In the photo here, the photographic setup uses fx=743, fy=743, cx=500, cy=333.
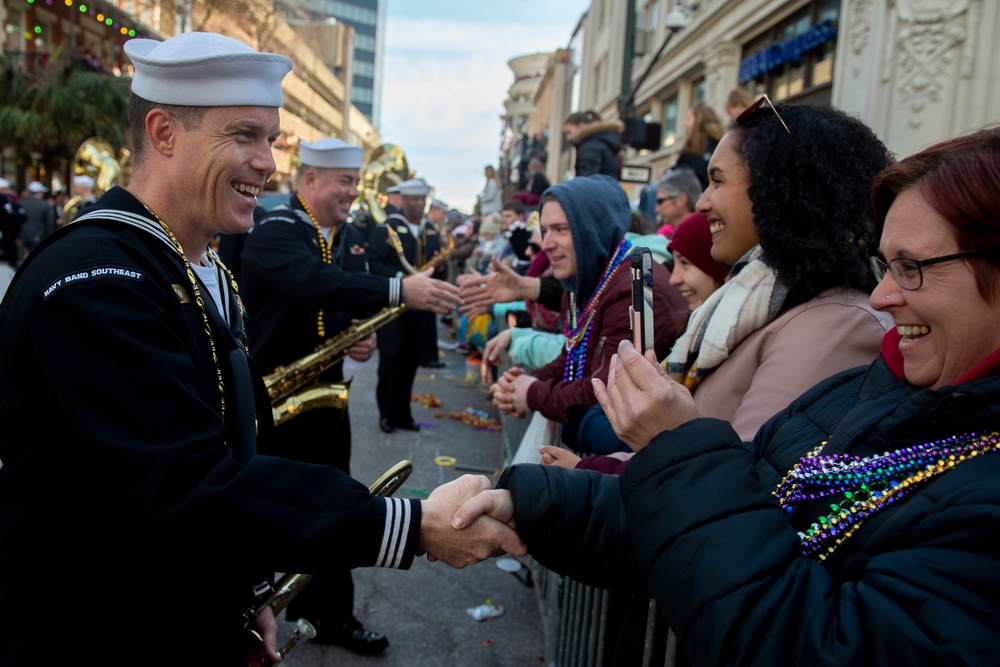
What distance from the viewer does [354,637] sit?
11.6ft

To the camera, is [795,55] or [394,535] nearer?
[394,535]

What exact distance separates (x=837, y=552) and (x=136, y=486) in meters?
1.28

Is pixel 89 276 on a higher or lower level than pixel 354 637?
higher

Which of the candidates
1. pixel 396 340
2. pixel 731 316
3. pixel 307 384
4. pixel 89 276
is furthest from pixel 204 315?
pixel 396 340

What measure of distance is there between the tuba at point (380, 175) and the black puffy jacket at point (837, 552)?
31.6 feet

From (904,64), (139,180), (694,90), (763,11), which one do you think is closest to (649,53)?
(694,90)

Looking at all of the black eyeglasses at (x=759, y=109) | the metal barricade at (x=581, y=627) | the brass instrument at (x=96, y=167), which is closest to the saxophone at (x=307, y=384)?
the metal barricade at (x=581, y=627)

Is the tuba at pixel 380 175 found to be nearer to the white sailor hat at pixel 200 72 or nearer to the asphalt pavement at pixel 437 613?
the asphalt pavement at pixel 437 613

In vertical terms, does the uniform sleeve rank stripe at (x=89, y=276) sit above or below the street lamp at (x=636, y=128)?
below

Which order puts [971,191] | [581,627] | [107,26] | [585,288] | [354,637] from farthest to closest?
1. [107,26]
2. [354,637]
3. [585,288]
4. [581,627]
5. [971,191]

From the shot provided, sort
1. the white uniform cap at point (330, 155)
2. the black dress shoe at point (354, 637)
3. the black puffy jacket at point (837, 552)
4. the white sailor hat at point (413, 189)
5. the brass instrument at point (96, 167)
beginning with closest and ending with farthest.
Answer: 1. the black puffy jacket at point (837, 552)
2. the black dress shoe at point (354, 637)
3. the white uniform cap at point (330, 155)
4. the white sailor hat at point (413, 189)
5. the brass instrument at point (96, 167)

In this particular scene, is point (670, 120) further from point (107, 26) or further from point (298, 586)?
point (107, 26)

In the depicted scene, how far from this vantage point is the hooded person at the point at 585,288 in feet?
10.1

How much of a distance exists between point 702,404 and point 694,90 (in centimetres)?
1764
